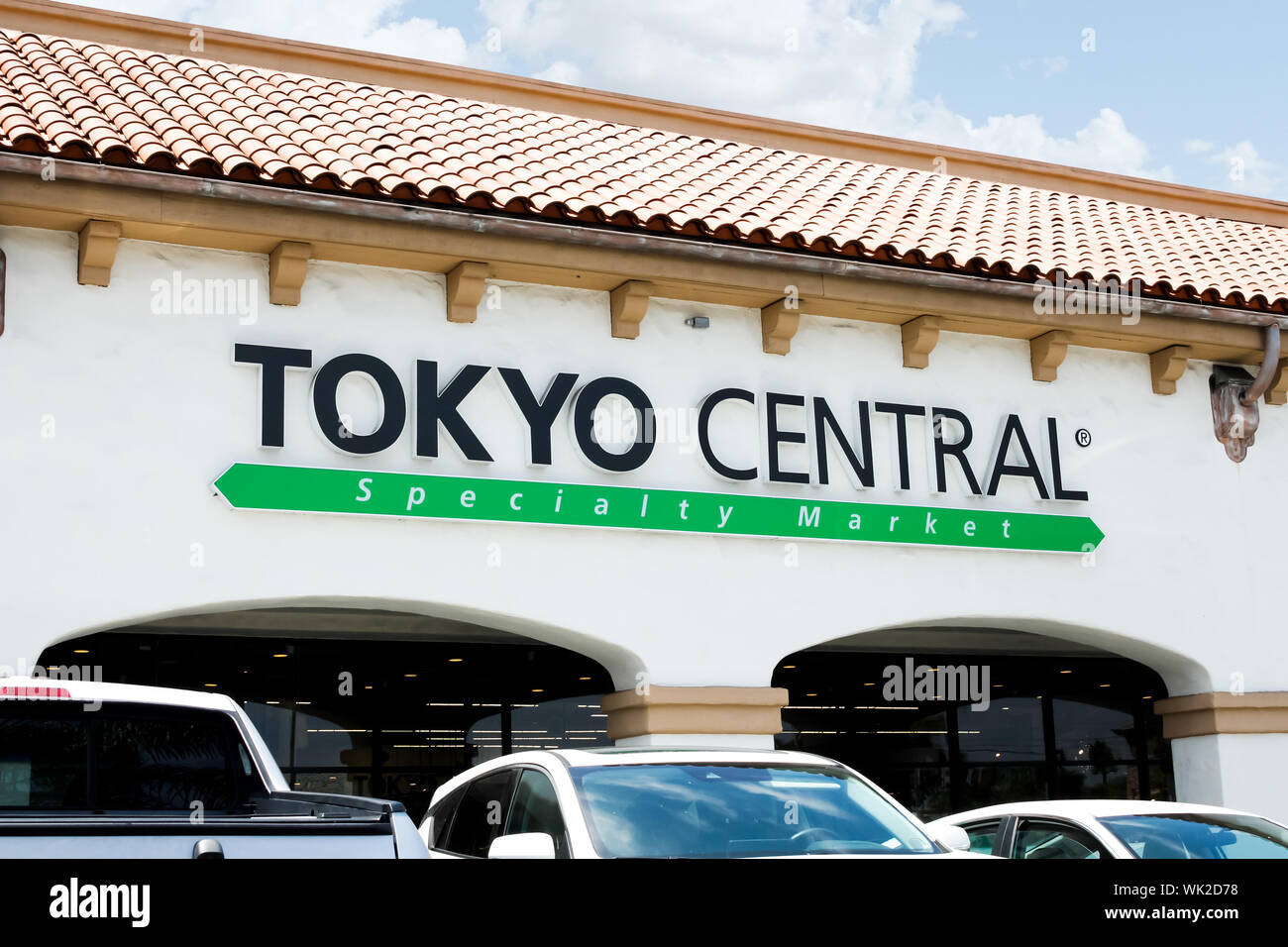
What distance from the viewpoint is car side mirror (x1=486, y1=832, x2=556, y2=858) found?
4680 mm

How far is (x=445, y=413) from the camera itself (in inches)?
358

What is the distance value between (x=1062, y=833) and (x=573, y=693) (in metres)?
7.19

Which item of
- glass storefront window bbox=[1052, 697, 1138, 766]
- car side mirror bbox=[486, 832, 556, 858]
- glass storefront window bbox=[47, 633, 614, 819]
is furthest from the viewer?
glass storefront window bbox=[1052, 697, 1138, 766]

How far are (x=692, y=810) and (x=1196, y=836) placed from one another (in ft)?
9.21

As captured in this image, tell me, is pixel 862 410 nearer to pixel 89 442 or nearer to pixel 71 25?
pixel 89 442

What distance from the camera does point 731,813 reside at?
532cm

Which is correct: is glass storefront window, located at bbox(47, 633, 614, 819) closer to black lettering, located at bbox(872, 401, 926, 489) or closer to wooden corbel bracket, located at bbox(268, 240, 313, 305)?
wooden corbel bracket, located at bbox(268, 240, 313, 305)

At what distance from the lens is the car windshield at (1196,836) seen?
249 inches

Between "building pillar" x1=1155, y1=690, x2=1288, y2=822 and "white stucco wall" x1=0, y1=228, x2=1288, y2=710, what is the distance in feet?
0.70

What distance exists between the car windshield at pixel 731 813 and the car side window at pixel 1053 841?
1296 millimetres

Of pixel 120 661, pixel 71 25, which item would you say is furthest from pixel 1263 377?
pixel 71 25

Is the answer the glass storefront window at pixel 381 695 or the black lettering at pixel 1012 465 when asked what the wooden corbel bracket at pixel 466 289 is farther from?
the black lettering at pixel 1012 465

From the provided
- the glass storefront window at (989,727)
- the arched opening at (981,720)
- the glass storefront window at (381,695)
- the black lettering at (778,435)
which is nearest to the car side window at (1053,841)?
the black lettering at (778,435)

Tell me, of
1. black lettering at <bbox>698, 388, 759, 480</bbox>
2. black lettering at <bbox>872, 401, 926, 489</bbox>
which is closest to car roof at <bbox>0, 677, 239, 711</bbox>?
black lettering at <bbox>698, 388, 759, 480</bbox>
